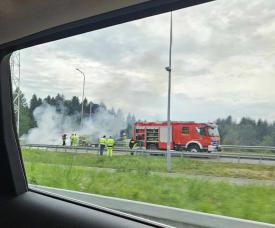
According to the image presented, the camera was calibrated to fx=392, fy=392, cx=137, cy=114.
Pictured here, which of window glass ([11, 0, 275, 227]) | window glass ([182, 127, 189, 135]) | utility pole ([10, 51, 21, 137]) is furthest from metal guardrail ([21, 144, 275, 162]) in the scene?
utility pole ([10, 51, 21, 137])

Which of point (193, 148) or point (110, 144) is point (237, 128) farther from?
point (110, 144)

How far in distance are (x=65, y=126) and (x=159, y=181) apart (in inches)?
30.8

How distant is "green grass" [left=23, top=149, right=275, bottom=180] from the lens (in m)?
1.94

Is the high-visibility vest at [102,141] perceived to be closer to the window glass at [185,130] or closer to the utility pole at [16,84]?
the window glass at [185,130]

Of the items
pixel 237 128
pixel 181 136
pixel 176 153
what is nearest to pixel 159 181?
pixel 176 153

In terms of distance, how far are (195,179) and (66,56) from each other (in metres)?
1.25

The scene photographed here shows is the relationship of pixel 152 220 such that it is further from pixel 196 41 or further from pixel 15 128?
pixel 15 128

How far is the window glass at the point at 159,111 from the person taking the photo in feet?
6.20

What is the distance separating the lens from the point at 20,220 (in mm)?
2258

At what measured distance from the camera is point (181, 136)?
2281 millimetres

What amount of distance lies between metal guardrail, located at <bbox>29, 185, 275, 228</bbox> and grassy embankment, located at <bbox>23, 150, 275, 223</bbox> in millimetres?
37

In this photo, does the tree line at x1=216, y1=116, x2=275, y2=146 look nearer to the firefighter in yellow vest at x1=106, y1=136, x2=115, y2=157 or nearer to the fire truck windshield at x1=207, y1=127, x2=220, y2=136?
the fire truck windshield at x1=207, y1=127, x2=220, y2=136

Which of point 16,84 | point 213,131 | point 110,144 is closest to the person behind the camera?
point 213,131

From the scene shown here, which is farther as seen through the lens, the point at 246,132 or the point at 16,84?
the point at 16,84
